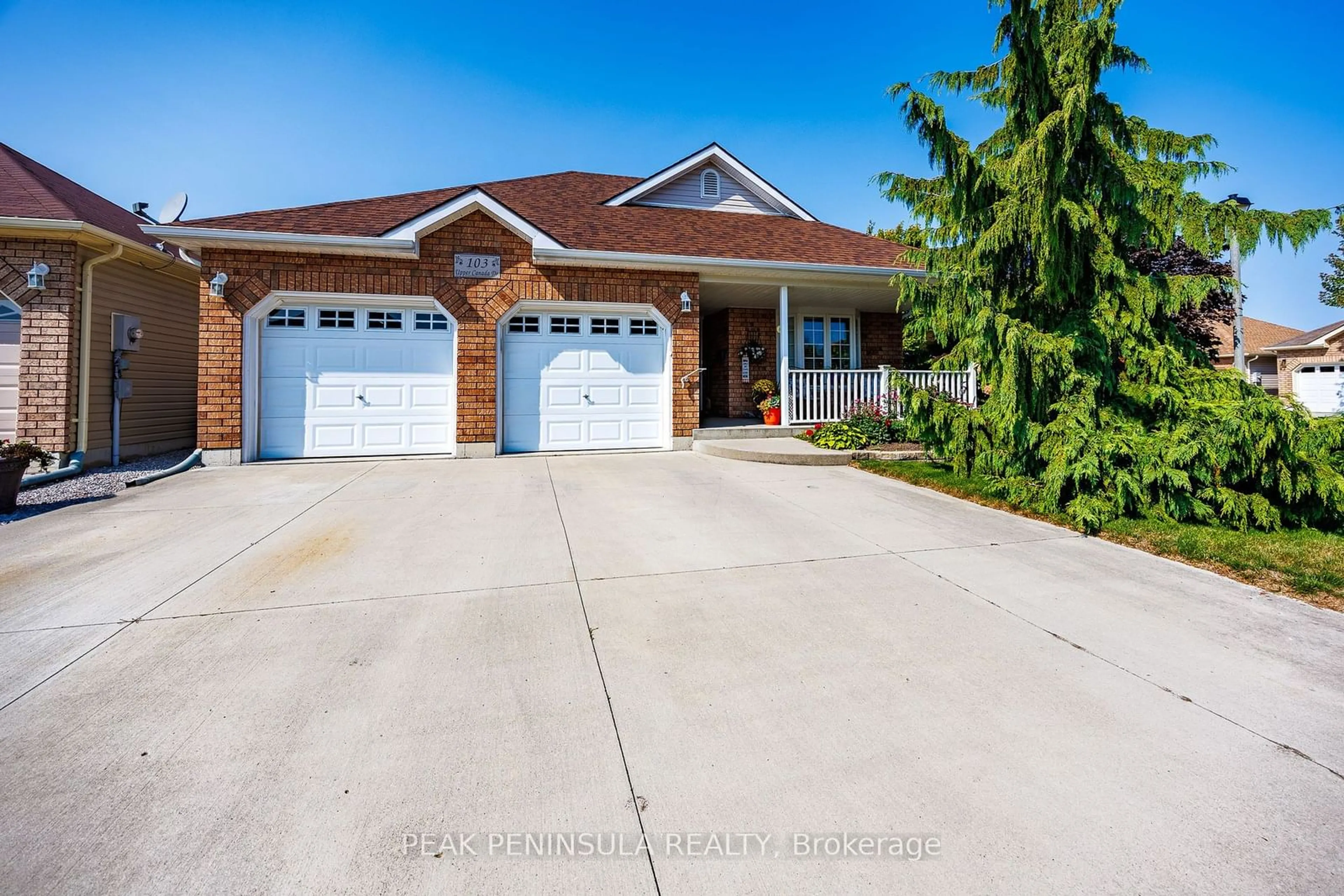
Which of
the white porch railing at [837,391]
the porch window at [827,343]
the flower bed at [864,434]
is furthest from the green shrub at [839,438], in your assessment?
the porch window at [827,343]

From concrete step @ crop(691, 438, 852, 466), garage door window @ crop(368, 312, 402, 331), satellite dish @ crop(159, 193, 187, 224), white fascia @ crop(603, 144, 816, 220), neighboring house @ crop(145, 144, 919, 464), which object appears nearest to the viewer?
satellite dish @ crop(159, 193, 187, 224)

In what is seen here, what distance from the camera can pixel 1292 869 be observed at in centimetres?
155

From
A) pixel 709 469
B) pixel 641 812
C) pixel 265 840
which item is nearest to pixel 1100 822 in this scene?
pixel 641 812

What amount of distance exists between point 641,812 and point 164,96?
37.9 ft

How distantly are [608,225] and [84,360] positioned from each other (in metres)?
8.51

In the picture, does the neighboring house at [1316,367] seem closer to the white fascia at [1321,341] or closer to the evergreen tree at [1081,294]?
the white fascia at [1321,341]

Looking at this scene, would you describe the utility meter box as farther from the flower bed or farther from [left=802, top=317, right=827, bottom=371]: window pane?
[left=802, top=317, right=827, bottom=371]: window pane

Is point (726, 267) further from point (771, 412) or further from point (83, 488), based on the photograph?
point (83, 488)

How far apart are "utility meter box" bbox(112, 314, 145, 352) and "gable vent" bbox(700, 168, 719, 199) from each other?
435 inches

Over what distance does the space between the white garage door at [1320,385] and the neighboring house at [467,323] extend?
2641cm

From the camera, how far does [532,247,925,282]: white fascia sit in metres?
9.22

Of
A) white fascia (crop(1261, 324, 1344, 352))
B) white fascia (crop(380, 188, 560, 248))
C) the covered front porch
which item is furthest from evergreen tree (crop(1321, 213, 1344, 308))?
white fascia (crop(380, 188, 560, 248))

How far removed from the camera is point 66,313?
7836 millimetres

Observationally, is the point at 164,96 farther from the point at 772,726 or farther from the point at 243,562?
the point at 772,726
